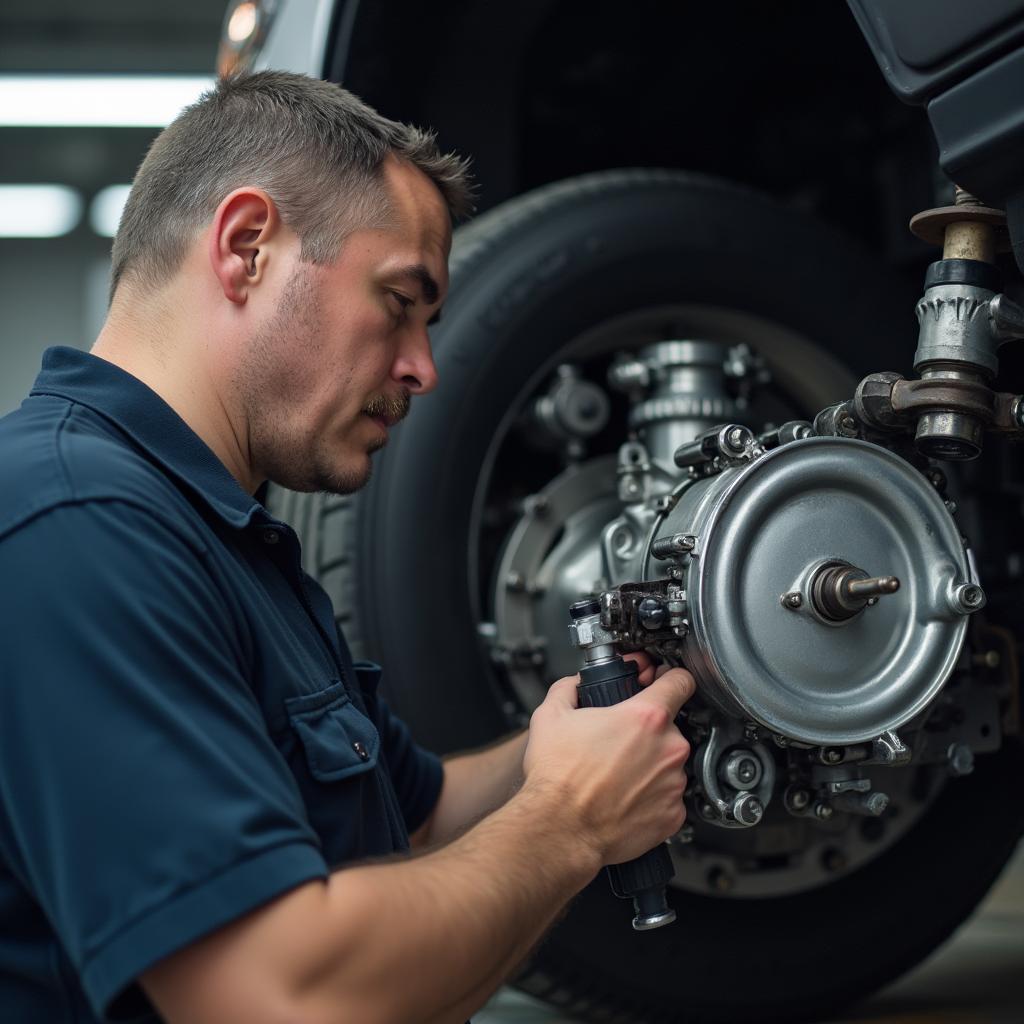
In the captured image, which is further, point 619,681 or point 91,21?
point 91,21

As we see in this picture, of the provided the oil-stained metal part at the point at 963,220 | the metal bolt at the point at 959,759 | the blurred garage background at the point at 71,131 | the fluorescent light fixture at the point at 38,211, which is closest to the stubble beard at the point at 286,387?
the oil-stained metal part at the point at 963,220

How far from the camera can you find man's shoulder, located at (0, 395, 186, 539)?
90cm

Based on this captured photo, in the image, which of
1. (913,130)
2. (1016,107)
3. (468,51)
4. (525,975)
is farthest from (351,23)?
(525,975)

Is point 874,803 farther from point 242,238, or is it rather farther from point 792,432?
point 242,238

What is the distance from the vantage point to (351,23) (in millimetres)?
1791

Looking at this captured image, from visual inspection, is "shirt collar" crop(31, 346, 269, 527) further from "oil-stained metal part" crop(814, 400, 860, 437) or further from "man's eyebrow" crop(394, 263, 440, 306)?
"oil-stained metal part" crop(814, 400, 860, 437)

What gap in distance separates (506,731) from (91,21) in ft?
25.6

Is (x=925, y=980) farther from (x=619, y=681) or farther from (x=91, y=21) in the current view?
(x=91, y=21)

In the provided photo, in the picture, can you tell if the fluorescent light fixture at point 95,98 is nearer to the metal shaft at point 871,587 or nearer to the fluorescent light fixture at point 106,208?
the fluorescent light fixture at point 106,208

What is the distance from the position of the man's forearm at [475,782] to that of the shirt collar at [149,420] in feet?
1.51

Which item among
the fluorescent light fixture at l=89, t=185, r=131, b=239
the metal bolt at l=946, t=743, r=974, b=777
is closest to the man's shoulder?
the metal bolt at l=946, t=743, r=974, b=777

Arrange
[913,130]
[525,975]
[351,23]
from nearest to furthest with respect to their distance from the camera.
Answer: [525,975], [351,23], [913,130]

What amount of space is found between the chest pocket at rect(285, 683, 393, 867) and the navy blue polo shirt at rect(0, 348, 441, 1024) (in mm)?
31

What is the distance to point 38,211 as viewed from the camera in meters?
9.80
